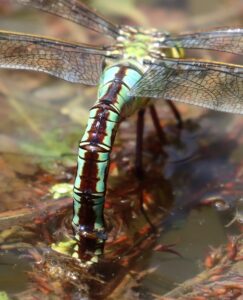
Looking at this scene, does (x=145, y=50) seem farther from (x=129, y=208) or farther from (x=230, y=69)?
(x=129, y=208)

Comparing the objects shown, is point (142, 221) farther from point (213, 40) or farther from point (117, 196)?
point (213, 40)

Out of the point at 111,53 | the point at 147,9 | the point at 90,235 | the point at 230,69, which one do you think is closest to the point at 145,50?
the point at 111,53

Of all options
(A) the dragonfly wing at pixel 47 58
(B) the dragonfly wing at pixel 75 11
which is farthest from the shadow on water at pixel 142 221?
(B) the dragonfly wing at pixel 75 11

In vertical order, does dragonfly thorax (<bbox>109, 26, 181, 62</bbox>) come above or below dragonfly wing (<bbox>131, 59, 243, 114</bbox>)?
above

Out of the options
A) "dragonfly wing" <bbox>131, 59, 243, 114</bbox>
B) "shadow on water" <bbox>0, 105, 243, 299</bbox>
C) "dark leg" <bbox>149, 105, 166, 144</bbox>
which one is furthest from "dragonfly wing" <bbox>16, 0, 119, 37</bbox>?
"dragonfly wing" <bbox>131, 59, 243, 114</bbox>

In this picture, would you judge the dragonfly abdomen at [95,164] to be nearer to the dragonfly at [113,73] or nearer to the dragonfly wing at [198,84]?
the dragonfly at [113,73]

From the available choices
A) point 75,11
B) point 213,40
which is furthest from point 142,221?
point 75,11

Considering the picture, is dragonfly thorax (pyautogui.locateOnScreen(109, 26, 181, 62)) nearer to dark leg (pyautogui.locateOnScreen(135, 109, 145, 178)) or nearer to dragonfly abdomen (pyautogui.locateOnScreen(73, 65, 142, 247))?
dark leg (pyautogui.locateOnScreen(135, 109, 145, 178))
